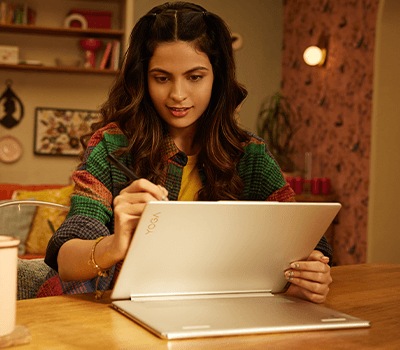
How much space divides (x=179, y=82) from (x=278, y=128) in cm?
412

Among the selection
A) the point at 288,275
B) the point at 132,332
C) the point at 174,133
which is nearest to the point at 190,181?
the point at 174,133

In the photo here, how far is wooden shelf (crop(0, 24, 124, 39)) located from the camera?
4.93 meters

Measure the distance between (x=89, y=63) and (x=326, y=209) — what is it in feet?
13.8

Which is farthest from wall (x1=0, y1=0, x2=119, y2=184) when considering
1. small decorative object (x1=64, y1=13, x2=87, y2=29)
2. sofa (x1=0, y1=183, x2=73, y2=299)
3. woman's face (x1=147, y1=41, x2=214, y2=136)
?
woman's face (x1=147, y1=41, x2=214, y2=136)

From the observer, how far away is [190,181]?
182cm

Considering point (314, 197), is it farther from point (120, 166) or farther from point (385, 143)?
point (120, 166)

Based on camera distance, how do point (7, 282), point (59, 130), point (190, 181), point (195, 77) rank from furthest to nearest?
point (59, 130) < point (190, 181) < point (195, 77) < point (7, 282)

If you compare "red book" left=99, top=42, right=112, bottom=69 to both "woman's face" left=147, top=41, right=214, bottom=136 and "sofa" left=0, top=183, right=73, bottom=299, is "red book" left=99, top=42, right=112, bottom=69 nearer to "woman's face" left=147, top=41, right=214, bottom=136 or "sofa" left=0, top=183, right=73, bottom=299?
"sofa" left=0, top=183, right=73, bottom=299

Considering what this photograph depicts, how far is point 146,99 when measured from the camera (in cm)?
175

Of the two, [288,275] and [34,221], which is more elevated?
[288,275]

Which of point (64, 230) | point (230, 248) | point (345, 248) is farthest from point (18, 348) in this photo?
point (345, 248)

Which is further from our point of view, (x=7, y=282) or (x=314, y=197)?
(x=314, y=197)

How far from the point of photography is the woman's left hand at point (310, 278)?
4.05ft

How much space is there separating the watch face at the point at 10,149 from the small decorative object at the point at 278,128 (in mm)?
2064
